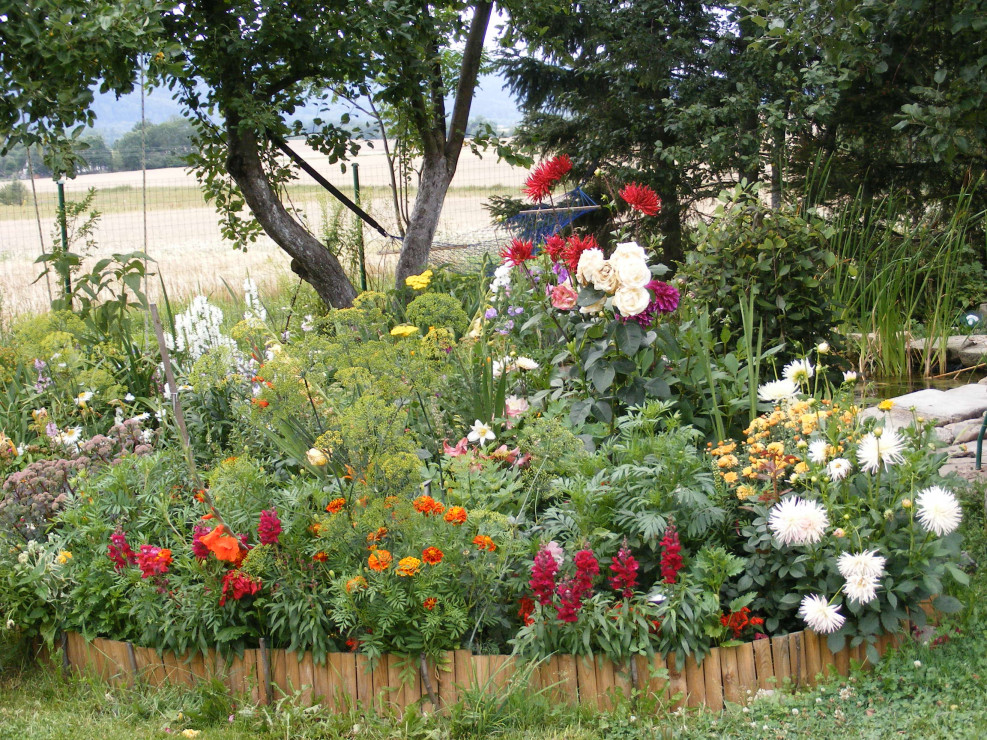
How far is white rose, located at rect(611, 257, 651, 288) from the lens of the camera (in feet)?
8.88

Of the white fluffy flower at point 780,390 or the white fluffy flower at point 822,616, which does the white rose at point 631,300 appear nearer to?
the white fluffy flower at point 780,390

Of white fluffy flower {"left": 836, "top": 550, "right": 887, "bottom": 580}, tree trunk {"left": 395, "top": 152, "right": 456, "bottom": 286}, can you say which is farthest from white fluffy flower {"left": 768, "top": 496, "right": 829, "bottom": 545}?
tree trunk {"left": 395, "top": 152, "right": 456, "bottom": 286}

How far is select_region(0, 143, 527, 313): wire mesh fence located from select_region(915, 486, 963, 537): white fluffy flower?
7.85 ft

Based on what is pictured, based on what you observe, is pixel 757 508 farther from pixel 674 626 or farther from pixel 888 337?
pixel 888 337

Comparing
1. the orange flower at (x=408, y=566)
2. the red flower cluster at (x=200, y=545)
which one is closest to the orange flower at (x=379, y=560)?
the orange flower at (x=408, y=566)

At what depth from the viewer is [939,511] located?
2.07m

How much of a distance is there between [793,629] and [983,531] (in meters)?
0.88

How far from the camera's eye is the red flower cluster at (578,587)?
210cm

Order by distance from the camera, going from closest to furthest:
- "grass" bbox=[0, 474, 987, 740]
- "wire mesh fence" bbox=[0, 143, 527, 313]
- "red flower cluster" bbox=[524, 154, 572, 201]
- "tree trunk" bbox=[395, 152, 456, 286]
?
"grass" bbox=[0, 474, 987, 740] < "red flower cluster" bbox=[524, 154, 572, 201] < "tree trunk" bbox=[395, 152, 456, 286] < "wire mesh fence" bbox=[0, 143, 527, 313]

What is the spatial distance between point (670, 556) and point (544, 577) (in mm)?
325

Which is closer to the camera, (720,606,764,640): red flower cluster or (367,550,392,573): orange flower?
(367,550,392,573): orange flower

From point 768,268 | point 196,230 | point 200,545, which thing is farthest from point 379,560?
point 196,230

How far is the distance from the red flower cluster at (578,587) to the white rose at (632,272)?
98 centimetres

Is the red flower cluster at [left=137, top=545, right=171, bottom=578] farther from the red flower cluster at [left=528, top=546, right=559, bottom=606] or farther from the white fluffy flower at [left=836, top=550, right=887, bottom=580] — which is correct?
the white fluffy flower at [left=836, top=550, right=887, bottom=580]
